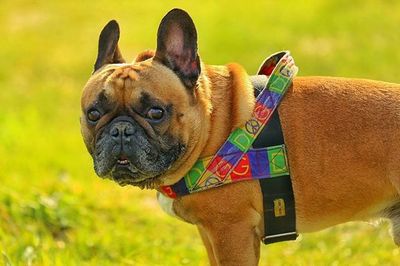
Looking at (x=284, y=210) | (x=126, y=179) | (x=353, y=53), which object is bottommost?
(x=353, y=53)

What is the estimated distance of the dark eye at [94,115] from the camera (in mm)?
4348

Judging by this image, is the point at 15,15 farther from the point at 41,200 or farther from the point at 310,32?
the point at 41,200

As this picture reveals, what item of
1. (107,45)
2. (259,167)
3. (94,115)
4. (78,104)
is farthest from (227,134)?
(78,104)

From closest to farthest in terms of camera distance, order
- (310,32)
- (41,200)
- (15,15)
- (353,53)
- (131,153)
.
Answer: (131,153)
(41,200)
(353,53)
(310,32)
(15,15)

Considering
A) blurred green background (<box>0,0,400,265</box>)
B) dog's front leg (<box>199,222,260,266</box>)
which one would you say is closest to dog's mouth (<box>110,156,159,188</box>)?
dog's front leg (<box>199,222,260,266</box>)

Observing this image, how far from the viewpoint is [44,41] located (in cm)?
1531

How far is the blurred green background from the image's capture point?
244 inches

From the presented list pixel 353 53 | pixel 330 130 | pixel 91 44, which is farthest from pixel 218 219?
pixel 91 44

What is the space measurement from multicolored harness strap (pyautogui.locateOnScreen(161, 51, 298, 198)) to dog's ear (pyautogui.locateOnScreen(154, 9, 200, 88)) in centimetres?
40

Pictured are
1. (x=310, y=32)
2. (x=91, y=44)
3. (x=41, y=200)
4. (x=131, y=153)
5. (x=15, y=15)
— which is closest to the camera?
(x=131, y=153)

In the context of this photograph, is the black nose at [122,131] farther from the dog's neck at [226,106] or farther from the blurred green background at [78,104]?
the blurred green background at [78,104]

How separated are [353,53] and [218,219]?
8.51 meters

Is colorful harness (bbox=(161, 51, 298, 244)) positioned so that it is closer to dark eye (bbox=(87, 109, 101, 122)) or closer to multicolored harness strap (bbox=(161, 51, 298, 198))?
multicolored harness strap (bbox=(161, 51, 298, 198))

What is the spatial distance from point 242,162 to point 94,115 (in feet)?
2.55
